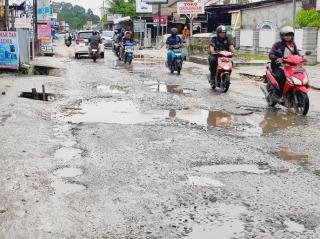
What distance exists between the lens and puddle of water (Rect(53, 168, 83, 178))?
6090mm

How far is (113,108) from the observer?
11258 mm

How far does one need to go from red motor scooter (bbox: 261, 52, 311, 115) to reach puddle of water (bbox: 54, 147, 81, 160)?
4886mm

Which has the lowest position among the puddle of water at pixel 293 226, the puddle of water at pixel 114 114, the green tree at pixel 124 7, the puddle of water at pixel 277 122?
the puddle of water at pixel 293 226

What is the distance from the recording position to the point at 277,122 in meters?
9.75

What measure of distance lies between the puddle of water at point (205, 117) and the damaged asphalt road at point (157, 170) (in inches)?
0.8

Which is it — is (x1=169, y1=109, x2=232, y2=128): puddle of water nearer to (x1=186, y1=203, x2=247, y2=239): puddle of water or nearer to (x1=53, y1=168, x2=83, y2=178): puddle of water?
(x1=53, y1=168, x2=83, y2=178): puddle of water

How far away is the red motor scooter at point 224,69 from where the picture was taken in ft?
44.9

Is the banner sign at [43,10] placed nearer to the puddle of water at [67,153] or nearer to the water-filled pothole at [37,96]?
the water-filled pothole at [37,96]

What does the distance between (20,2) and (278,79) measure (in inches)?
811

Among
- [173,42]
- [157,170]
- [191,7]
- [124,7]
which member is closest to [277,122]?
[157,170]

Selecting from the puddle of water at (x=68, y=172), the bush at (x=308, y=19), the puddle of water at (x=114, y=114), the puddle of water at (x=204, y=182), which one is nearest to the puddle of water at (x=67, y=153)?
the puddle of water at (x=68, y=172)

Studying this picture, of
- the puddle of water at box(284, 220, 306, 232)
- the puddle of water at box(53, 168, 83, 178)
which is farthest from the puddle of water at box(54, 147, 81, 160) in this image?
the puddle of water at box(284, 220, 306, 232)

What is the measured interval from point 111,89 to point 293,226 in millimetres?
10540

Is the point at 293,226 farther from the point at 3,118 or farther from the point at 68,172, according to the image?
the point at 3,118
